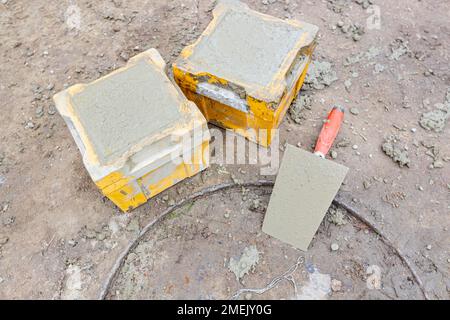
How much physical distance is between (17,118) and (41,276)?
1624 millimetres

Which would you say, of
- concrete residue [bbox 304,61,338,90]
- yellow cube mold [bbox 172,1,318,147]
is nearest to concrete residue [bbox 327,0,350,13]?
concrete residue [bbox 304,61,338,90]

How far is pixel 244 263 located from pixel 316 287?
0.58 metres

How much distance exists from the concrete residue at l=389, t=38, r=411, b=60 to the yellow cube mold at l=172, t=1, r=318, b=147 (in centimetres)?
130

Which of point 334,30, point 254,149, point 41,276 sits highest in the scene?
point 334,30

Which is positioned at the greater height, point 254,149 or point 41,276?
point 254,149

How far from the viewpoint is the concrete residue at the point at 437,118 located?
3.37 m

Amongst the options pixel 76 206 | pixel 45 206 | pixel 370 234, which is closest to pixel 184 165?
pixel 76 206

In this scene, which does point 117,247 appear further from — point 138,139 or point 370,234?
point 370,234

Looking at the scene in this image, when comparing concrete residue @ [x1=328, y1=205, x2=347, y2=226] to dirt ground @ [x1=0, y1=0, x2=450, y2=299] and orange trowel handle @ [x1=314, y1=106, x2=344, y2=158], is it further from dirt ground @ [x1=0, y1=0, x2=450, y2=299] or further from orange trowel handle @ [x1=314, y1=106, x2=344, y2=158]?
orange trowel handle @ [x1=314, y1=106, x2=344, y2=158]

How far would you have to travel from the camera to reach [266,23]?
3.02 metres

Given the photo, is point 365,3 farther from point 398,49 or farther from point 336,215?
point 336,215
